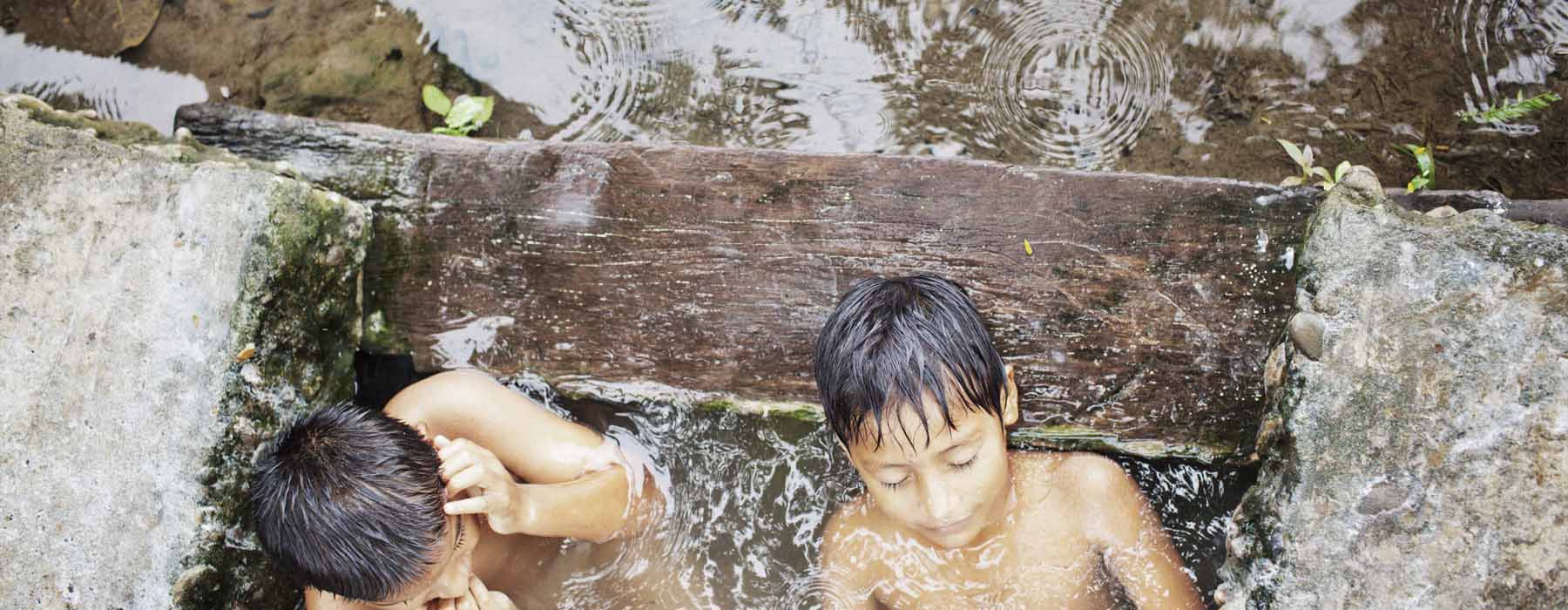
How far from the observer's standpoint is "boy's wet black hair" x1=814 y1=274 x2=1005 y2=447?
2410 mm

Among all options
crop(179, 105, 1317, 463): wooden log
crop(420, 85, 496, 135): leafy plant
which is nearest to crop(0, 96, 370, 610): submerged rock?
crop(179, 105, 1317, 463): wooden log

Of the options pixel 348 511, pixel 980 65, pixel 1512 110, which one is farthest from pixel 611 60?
pixel 1512 110

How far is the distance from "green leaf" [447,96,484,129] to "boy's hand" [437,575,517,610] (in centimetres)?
190

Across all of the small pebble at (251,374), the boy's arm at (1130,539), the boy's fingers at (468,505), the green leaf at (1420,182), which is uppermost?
the green leaf at (1420,182)

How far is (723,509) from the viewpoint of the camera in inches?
131

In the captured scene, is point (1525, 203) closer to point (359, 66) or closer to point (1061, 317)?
point (1061, 317)

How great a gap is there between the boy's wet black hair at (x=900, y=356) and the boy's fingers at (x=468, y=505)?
97 centimetres

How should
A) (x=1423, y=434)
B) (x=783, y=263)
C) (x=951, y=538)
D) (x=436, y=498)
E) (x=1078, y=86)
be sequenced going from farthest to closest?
(x=1078, y=86), (x=783, y=263), (x=951, y=538), (x=436, y=498), (x=1423, y=434)

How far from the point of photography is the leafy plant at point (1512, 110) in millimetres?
3320

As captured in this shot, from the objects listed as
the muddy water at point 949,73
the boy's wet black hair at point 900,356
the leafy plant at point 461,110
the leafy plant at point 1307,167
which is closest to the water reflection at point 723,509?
the boy's wet black hair at point 900,356

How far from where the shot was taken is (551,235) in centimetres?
299

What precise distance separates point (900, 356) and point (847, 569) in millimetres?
997

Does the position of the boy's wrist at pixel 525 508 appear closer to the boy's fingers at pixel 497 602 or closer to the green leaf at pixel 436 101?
the boy's fingers at pixel 497 602

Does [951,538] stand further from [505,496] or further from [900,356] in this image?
[505,496]
